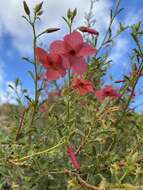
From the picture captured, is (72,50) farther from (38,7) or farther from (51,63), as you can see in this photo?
(38,7)

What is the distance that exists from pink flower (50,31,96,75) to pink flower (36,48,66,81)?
31mm

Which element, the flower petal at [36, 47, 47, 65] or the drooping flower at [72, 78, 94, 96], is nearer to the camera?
the flower petal at [36, 47, 47, 65]

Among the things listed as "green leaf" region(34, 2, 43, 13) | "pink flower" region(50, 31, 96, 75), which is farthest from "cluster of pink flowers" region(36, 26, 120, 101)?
"green leaf" region(34, 2, 43, 13)

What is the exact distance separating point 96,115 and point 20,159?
489mm

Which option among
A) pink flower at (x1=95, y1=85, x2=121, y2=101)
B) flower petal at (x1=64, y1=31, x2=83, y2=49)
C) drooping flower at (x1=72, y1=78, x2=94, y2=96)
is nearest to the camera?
flower petal at (x1=64, y1=31, x2=83, y2=49)

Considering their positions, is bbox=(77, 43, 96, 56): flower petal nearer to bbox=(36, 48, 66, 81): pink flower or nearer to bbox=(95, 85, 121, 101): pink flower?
bbox=(36, 48, 66, 81): pink flower

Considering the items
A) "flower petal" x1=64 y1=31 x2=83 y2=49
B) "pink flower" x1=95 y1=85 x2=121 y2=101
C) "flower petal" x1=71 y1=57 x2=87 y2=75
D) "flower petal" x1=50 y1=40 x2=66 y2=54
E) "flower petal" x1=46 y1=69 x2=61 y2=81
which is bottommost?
"flower petal" x1=46 y1=69 x2=61 y2=81

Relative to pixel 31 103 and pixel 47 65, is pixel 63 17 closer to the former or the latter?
pixel 47 65

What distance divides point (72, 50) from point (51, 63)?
0.12 m

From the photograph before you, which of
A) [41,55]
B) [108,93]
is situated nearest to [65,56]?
[41,55]

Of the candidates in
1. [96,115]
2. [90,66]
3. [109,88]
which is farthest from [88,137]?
[109,88]

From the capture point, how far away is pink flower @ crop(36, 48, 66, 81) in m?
2.25

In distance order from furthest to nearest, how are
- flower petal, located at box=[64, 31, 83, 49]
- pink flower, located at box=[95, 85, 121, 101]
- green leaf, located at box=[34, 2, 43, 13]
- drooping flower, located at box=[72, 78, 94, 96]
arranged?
1. pink flower, located at box=[95, 85, 121, 101]
2. drooping flower, located at box=[72, 78, 94, 96]
3. flower petal, located at box=[64, 31, 83, 49]
4. green leaf, located at box=[34, 2, 43, 13]

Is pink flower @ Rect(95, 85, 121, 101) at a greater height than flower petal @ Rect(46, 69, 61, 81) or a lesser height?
greater
